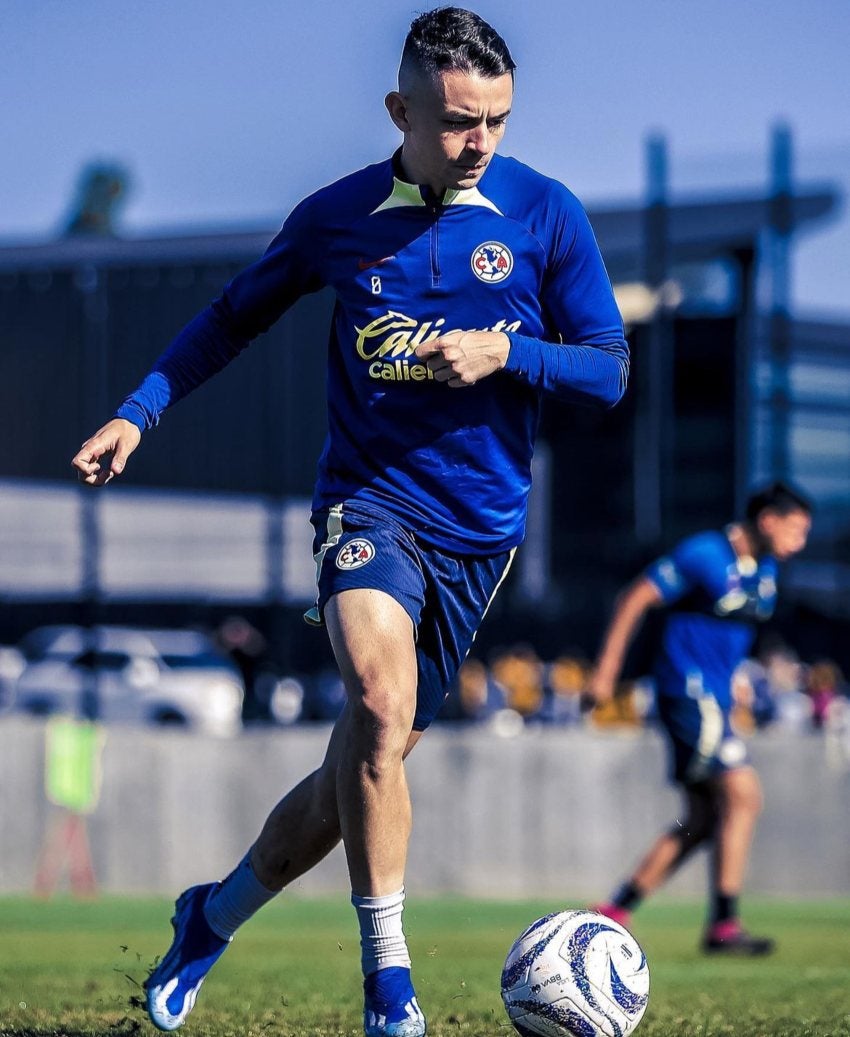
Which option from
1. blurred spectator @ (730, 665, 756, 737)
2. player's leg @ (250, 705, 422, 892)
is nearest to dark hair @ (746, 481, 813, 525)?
blurred spectator @ (730, 665, 756, 737)

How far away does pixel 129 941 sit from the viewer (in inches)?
387

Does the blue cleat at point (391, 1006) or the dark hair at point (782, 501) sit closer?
the blue cleat at point (391, 1006)

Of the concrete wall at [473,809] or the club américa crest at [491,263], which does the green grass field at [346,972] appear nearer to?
the concrete wall at [473,809]

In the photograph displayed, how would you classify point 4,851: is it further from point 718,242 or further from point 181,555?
point 718,242

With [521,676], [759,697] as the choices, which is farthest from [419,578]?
[759,697]

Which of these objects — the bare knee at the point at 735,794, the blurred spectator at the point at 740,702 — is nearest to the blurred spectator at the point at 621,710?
the blurred spectator at the point at 740,702

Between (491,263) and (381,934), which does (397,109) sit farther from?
(381,934)

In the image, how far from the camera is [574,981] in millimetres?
4781

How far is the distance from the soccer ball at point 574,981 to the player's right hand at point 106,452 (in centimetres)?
162

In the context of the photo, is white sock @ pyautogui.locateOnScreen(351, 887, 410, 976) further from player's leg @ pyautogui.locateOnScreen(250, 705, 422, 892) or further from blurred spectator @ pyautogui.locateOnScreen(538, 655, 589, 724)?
blurred spectator @ pyautogui.locateOnScreen(538, 655, 589, 724)

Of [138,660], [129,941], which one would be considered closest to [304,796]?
[129,941]

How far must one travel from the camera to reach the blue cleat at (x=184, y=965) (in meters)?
5.13

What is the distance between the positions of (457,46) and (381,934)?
2155mm

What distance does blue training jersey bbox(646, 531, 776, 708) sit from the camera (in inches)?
374
